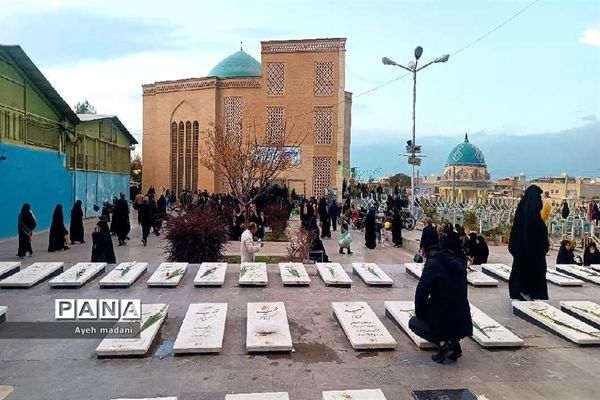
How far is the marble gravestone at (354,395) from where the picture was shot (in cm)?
398

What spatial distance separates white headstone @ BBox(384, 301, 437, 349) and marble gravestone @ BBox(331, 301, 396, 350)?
0.76ft

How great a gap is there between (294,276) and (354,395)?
389 centimetres

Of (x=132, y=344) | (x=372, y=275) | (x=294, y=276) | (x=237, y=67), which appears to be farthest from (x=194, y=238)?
(x=237, y=67)

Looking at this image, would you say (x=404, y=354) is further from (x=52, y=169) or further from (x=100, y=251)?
(x=52, y=169)

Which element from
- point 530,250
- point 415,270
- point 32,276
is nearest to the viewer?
point 530,250

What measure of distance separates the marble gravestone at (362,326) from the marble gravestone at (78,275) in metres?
3.59

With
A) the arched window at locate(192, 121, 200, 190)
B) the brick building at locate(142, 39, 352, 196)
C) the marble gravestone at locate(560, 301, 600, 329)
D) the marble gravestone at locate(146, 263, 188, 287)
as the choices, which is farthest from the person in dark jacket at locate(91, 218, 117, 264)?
the arched window at locate(192, 121, 200, 190)

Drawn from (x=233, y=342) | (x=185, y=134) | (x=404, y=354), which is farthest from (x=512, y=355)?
(x=185, y=134)

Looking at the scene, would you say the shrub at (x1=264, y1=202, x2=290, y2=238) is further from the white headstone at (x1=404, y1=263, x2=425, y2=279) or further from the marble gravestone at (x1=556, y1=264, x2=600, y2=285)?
the marble gravestone at (x1=556, y1=264, x2=600, y2=285)

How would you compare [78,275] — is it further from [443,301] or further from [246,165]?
[246,165]

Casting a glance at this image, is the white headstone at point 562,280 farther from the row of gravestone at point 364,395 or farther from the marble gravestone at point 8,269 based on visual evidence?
the marble gravestone at point 8,269

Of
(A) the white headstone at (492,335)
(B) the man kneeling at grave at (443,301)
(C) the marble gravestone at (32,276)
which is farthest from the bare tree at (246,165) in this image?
(B) the man kneeling at grave at (443,301)

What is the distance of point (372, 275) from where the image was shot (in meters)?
8.22

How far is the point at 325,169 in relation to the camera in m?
32.4
